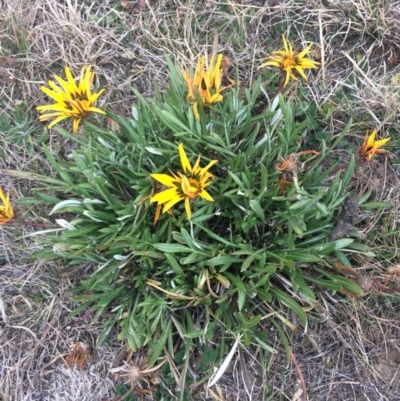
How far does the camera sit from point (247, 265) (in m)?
1.69

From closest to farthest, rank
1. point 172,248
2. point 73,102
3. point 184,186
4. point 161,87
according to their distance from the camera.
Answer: point 184,186, point 73,102, point 172,248, point 161,87

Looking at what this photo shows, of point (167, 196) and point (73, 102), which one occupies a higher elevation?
point (73, 102)

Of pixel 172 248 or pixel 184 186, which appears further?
pixel 172 248

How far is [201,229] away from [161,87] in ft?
2.56

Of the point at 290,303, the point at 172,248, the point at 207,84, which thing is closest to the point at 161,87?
the point at 207,84

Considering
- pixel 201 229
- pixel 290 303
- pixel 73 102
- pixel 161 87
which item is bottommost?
pixel 290 303

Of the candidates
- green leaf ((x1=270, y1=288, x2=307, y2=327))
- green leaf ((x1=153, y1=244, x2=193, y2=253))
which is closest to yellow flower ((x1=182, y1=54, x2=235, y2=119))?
green leaf ((x1=153, y1=244, x2=193, y2=253))

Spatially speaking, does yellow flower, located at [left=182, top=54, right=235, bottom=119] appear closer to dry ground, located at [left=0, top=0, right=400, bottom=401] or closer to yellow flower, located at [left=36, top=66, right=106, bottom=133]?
yellow flower, located at [left=36, top=66, right=106, bottom=133]

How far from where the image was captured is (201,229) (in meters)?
1.85

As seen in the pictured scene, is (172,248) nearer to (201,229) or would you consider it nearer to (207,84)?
(201,229)

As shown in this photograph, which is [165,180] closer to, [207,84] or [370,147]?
[207,84]

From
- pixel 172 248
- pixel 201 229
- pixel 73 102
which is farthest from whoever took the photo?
pixel 201 229

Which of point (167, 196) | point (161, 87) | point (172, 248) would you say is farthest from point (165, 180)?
point (161, 87)

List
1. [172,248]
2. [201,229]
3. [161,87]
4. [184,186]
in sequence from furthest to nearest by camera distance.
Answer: [161,87]
[201,229]
[172,248]
[184,186]
